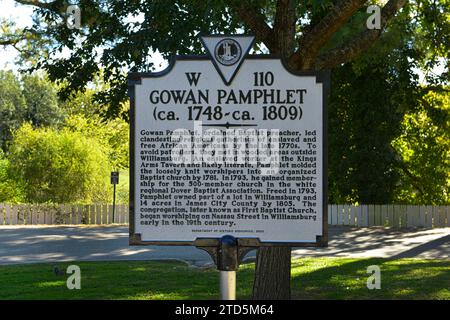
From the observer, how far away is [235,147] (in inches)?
281

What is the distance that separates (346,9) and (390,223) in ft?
70.5

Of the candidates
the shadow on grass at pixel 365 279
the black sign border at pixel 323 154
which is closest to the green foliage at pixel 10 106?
the shadow on grass at pixel 365 279

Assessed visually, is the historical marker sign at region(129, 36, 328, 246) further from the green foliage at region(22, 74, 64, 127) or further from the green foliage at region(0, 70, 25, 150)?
the green foliage at region(22, 74, 64, 127)

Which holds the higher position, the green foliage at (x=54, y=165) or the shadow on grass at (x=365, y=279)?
the green foliage at (x=54, y=165)

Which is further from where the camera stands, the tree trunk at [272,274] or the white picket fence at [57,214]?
the white picket fence at [57,214]

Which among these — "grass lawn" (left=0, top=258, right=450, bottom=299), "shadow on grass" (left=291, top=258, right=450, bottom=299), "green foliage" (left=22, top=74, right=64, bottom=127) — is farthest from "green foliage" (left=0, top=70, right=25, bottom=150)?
"shadow on grass" (left=291, top=258, right=450, bottom=299)

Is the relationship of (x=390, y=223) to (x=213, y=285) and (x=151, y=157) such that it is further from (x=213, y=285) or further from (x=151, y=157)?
Result: (x=151, y=157)

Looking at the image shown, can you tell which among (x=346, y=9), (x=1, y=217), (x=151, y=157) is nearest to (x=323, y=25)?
(x=346, y=9)

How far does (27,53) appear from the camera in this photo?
93.7 ft

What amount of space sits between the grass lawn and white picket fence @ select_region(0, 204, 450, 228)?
40.1 feet

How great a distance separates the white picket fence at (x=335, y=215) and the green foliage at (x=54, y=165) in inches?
60.5

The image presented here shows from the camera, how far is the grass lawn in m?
12.5

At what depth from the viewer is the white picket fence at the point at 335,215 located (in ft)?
96.7

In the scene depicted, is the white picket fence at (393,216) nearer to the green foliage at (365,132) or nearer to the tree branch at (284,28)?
the green foliage at (365,132)
